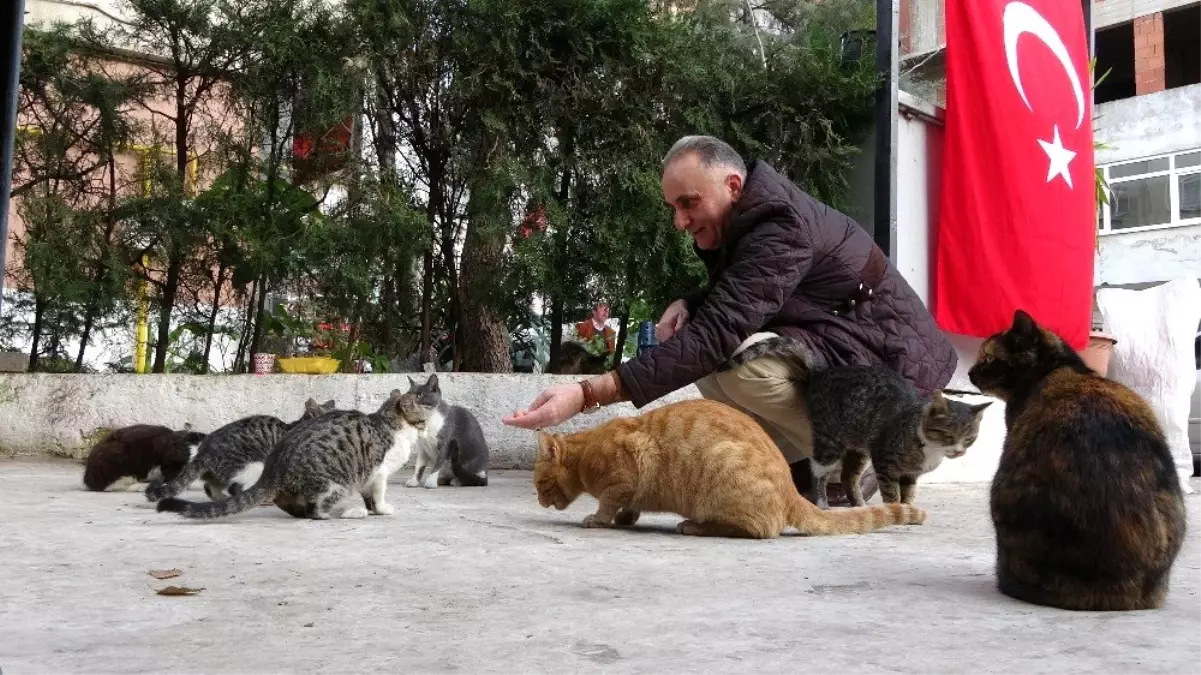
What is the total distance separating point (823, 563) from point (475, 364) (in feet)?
14.7

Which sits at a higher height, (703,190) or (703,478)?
(703,190)

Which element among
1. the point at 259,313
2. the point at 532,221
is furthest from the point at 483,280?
the point at 259,313

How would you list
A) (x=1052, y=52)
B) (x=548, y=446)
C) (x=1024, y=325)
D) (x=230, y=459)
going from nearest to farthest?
1. (x=1024, y=325)
2. (x=548, y=446)
3. (x=230, y=459)
4. (x=1052, y=52)

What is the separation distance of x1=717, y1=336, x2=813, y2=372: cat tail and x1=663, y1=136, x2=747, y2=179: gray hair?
0.71 m

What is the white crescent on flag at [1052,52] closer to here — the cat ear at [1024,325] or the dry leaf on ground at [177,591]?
the cat ear at [1024,325]

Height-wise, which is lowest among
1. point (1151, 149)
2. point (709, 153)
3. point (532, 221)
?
point (709, 153)

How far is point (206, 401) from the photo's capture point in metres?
6.96

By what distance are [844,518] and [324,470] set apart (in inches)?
82.7

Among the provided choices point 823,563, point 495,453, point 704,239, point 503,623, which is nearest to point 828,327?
point 704,239

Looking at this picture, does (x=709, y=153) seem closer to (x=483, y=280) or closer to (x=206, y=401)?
(x=483, y=280)

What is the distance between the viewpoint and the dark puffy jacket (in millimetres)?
3659

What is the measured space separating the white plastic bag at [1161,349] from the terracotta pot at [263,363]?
5689 mm

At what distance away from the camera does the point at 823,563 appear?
3029 mm

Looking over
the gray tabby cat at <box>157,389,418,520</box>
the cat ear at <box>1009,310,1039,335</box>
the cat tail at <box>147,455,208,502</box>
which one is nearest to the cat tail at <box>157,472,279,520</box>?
the gray tabby cat at <box>157,389,418,520</box>
